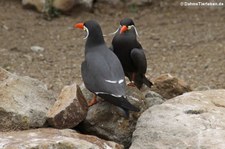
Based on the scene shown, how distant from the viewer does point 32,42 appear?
27.3 ft

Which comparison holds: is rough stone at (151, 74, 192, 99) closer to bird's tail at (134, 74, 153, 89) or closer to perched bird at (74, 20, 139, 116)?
bird's tail at (134, 74, 153, 89)

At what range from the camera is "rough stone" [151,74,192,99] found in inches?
217

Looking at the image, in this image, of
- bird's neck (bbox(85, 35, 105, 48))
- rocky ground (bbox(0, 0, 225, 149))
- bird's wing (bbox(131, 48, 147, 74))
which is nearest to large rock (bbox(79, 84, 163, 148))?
rocky ground (bbox(0, 0, 225, 149))

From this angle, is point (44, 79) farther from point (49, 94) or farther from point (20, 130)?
point (20, 130)

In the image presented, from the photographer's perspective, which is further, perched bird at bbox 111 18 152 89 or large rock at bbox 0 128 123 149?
perched bird at bbox 111 18 152 89

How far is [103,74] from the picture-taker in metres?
4.68

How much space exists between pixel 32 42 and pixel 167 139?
14.7ft

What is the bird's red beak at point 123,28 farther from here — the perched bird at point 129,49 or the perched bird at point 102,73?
the perched bird at point 102,73

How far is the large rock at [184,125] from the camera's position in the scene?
13.6 ft

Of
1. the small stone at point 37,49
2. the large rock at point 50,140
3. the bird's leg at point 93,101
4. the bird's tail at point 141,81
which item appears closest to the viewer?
the large rock at point 50,140

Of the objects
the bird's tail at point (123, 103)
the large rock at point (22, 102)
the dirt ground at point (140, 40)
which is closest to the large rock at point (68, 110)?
the large rock at point (22, 102)

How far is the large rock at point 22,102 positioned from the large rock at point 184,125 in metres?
0.80

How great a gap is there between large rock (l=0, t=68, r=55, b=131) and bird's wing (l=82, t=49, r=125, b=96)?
1.37ft

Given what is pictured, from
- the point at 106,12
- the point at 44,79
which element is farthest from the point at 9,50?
the point at 106,12
